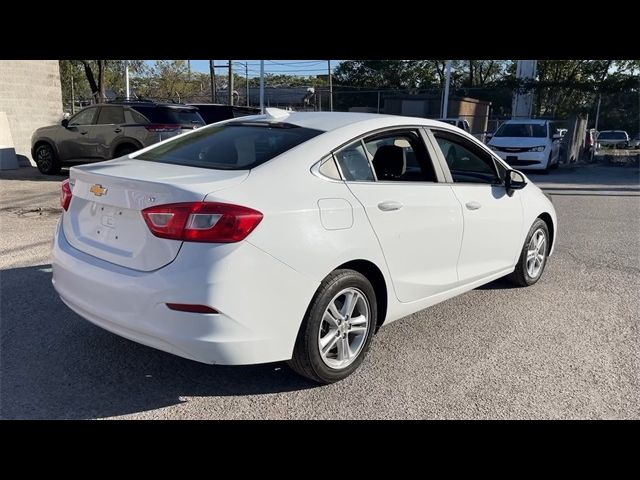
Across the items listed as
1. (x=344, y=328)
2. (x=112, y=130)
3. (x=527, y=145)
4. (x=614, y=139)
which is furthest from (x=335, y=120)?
(x=614, y=139)

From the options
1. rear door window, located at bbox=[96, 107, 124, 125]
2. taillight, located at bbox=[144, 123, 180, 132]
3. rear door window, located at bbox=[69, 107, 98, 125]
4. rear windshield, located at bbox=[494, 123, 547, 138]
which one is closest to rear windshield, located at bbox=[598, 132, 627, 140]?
rear windshield, located at bbox=[494, 123, 547, 138]

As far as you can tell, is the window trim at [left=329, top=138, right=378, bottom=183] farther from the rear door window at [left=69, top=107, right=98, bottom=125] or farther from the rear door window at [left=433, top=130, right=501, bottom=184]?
the rear door window at [left=69, top=107, right=98, bottom=125]

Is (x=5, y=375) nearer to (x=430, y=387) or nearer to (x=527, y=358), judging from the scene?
(x=430, y=387)

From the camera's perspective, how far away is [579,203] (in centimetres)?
1149

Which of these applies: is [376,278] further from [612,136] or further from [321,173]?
[612,136]

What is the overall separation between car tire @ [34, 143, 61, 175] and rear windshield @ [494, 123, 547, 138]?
13.2 metres

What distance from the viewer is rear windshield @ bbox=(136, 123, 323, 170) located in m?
3.51

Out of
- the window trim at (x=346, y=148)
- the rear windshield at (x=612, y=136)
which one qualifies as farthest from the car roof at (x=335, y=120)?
the rear windshield at (x=612, y=136)

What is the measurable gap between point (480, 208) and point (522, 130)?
15.5 meters

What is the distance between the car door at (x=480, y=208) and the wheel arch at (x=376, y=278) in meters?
0.88

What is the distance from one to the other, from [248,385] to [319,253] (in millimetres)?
988

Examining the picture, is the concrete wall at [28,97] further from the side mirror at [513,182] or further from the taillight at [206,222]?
the taillight at [206,222]

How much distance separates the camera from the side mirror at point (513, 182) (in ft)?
16.0
